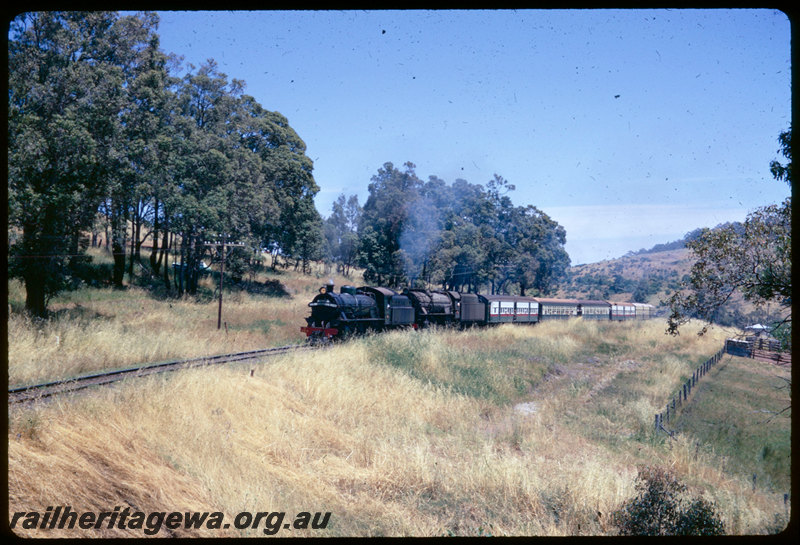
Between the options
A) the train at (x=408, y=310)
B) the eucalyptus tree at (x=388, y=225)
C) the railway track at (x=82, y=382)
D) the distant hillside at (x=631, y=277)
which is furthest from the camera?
the distant hillside at (x=631, y=277)

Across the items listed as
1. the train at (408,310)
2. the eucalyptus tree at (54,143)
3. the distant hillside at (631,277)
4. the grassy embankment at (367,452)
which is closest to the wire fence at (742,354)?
the grassy embankment at (367,452)

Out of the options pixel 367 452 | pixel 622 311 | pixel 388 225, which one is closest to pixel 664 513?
pixel 367 452

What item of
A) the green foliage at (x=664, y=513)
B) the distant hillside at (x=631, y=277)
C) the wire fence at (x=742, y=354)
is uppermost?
the distant hillside at (x=631, y=277)

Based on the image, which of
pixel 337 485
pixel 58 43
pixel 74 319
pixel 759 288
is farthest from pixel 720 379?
pixel 58 43

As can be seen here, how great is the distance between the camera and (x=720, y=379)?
25609 mm

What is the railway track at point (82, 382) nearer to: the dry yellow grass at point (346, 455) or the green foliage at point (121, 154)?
the dry yellow grass at point (346, 455)

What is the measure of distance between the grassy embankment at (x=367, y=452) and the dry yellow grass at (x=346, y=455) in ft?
0.11

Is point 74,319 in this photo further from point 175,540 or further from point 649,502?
point 649,502

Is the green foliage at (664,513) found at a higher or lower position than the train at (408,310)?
lower

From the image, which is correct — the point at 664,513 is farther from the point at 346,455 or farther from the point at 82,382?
the point at 82,382

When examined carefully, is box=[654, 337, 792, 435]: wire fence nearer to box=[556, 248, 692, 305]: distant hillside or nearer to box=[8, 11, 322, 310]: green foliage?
box=[8, 11, 322, 310]: green foliage

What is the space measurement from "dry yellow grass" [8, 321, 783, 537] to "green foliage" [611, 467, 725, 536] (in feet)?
1.33

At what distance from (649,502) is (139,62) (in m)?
31.9

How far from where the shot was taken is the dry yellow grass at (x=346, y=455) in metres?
6.41
